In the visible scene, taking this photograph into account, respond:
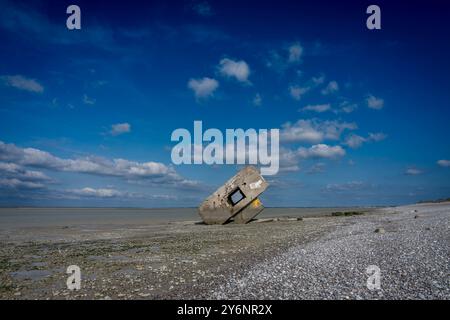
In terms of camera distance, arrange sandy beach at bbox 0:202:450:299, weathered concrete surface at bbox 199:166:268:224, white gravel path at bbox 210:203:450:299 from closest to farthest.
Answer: white gravel path at bbox 210:203:450:299, sandy beach at bbox 0:202:450:299, weathered concrete surface at bbox 199:166:268:224

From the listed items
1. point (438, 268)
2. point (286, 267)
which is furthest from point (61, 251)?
point (438, 268)

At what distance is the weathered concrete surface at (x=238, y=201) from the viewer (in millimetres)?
23594

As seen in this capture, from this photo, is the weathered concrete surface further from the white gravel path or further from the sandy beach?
the white gravel path

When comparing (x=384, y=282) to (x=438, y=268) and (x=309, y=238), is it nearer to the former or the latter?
(x=438, y=268)

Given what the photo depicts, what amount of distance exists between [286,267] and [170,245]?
700 centimetres

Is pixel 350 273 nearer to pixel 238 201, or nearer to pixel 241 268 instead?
pixel 241 268

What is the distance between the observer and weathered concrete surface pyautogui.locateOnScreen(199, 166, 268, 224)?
77.4ft

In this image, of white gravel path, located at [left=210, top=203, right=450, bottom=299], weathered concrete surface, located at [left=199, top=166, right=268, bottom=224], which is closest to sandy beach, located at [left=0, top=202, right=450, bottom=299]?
white gravel path, located at [left=210, top=203, right=450, bottom=299]

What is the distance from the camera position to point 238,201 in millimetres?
24625

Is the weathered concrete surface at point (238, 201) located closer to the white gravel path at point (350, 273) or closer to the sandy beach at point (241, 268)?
the sandy beach at point (241, 268)

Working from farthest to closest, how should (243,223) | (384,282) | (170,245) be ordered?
(243,223), (170,245), (384,282)

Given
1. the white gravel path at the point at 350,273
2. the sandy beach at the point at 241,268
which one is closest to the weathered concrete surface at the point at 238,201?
the sandy beach at the point at 241,268

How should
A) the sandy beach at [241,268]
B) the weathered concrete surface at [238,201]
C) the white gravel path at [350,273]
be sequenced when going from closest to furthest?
the white gravel path at [350,273] → the sandy beach at [241,268] → the weathered concrete surface at [238,201]

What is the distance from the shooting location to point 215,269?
32.0 ft
